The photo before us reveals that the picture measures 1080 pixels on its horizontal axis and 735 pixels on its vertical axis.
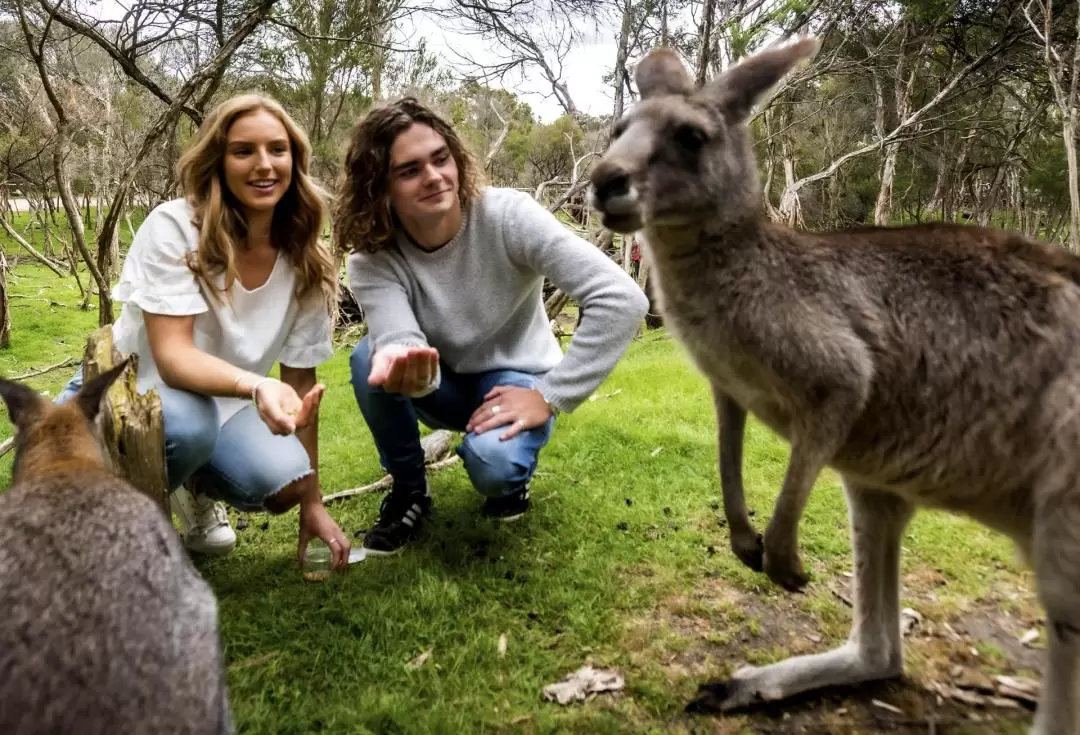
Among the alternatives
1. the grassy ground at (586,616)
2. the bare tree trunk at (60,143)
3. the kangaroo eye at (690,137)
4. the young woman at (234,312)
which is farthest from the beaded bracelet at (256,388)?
the bare tree trunk at (60,143)

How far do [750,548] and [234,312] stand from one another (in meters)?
1.90

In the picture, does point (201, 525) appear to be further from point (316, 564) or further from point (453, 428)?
point (453, 428)

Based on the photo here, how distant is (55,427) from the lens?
5.84ft

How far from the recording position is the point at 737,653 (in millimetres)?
2258

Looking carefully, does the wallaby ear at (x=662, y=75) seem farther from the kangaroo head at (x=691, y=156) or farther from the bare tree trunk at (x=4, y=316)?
the bare tree trunk at (x=4, y=316)

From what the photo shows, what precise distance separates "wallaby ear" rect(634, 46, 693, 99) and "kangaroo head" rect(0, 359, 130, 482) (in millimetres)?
→ 1557

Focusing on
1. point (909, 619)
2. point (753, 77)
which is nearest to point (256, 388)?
point (753, 77)

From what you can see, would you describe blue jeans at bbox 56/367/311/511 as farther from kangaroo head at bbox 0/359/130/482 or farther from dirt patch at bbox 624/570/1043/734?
dirt patch at bbox 624/570/1043/734

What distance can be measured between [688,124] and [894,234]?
651 mm

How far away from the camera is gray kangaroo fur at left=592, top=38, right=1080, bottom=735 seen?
5.55ft

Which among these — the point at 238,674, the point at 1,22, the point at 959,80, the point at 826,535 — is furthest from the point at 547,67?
the point at 238,674

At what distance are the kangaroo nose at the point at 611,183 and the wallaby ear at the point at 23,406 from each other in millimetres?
1416

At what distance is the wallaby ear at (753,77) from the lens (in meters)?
1.86

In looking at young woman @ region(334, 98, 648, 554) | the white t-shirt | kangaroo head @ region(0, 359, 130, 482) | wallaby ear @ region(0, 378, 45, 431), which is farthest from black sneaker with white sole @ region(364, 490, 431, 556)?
wallaby ear @ region(0, 378, 45, 431)
